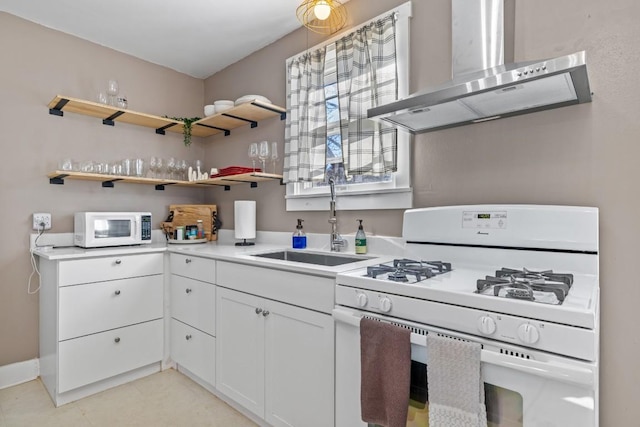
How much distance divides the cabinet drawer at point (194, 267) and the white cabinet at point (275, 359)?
0.14 m

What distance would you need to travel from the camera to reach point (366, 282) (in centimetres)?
131

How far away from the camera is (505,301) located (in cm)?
97

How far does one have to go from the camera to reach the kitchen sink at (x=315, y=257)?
2066 millimetres

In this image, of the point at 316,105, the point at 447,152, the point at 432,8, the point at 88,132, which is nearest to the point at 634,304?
the point at 447,152

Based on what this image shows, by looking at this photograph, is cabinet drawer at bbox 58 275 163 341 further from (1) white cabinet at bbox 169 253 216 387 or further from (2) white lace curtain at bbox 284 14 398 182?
(2) white lace curtain at bbox 284 14 398 182

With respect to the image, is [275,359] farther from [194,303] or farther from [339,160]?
[339,160]

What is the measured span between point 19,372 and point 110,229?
1.12 meters

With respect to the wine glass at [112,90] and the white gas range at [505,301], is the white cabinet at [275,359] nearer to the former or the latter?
the white gas range at [505,301]

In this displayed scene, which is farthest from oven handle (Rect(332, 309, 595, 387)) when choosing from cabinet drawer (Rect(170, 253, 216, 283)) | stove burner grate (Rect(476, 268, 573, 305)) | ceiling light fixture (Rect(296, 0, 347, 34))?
ceiling light fixture (Rect(296, 0, 347, 34))

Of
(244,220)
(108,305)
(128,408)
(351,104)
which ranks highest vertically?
(351,104)

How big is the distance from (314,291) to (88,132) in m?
2.37

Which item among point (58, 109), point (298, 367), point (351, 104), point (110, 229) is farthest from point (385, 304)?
point (58, 109)

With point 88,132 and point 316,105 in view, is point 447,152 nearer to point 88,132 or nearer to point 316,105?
point 316,105

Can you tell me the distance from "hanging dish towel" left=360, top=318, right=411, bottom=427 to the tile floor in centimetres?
101
